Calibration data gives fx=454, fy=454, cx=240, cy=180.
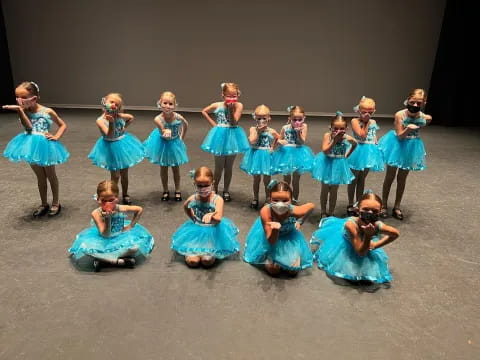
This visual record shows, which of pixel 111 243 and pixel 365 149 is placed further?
pixel 365 149

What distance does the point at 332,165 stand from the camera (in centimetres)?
358

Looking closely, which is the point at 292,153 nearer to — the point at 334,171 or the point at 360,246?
the point at 334,171

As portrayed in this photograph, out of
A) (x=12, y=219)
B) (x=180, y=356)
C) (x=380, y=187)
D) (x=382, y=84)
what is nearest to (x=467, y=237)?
(x=380, y=187)

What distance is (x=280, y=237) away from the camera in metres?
2.96

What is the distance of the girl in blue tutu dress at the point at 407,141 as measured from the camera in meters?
3.58

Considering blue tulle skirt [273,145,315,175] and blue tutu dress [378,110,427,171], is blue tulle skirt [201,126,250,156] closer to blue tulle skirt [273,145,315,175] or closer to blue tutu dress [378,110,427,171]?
blue tulle skirt [273,145,315,175]

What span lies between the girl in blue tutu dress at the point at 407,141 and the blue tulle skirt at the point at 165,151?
1.73 m

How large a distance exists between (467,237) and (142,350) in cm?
271

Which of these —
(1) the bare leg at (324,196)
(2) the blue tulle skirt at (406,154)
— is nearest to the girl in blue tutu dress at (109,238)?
(1) the bare leg at (324,196)

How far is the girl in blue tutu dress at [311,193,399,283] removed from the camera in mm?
2764

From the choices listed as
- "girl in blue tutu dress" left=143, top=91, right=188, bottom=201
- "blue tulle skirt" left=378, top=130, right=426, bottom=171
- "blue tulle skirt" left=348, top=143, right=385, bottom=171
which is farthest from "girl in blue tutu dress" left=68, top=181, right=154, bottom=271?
"blue tulle skirt" left=378, top=130, right=426, bottom=171

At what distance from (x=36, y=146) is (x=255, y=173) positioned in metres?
1.73

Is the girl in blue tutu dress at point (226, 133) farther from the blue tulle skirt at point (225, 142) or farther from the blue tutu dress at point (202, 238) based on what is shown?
the blue tutu dress at point (202, 238)

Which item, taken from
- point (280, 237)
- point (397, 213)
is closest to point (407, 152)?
point (397, 213)
